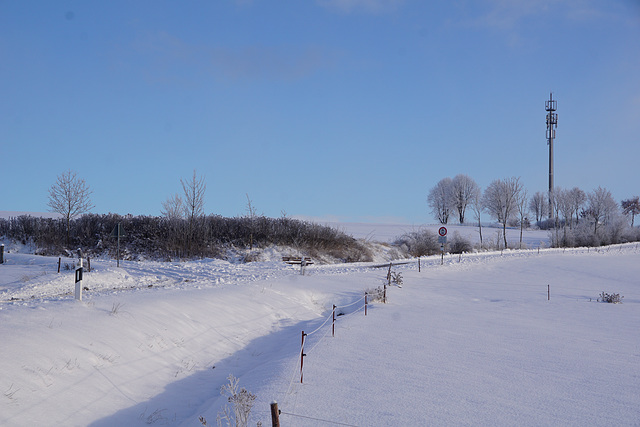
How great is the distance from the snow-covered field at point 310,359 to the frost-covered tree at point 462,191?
7485cm

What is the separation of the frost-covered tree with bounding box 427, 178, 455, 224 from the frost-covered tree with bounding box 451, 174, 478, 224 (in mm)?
907

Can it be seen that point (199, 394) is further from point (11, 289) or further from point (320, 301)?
point (11, 289)

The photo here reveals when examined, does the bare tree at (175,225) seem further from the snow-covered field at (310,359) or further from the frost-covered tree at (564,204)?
the frost-covered tree at (564,204)

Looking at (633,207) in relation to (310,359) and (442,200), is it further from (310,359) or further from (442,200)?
(310,359)

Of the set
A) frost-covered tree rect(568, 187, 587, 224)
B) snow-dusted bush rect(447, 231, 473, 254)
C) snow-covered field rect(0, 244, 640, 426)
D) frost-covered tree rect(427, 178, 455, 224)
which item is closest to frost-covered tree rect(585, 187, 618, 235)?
frost-covered tree rect(568, 187, 587, 224)

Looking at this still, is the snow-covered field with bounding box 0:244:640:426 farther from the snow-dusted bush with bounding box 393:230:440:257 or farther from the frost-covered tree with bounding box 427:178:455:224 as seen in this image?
the frost-covered tree with bounding box 427:178:455:224

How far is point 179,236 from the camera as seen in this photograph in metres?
36.0

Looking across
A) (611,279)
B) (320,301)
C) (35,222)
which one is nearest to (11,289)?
(320,301)

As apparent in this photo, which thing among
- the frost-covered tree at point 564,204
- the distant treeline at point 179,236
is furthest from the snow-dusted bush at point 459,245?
the frost-covered tree at point 564,204

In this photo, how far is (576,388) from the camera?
21.9 ft

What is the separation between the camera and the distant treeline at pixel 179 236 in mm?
34375

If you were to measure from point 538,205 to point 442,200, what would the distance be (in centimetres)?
3067

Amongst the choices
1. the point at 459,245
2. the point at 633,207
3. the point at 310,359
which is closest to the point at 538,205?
the point at 633,207

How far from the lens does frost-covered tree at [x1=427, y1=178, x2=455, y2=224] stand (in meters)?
91.6
